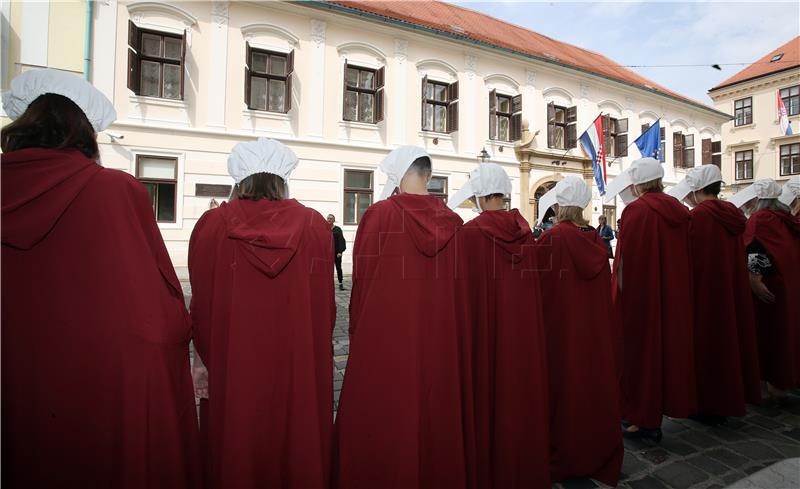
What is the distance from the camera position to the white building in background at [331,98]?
35.7 feet

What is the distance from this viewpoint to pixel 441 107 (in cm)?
1502

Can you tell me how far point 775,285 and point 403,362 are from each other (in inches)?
154

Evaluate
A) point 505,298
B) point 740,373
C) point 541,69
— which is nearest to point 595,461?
point 505,298

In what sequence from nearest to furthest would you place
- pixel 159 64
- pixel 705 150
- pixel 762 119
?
1. pixel 159 64
2. pixel 705 150
3. pixel 762 119

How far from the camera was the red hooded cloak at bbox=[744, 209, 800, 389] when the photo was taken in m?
3.56

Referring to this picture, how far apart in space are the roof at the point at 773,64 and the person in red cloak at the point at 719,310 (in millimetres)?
32384

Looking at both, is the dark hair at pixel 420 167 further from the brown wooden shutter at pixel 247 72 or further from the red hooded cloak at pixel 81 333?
the brown wooden shutter at pixel 247 72

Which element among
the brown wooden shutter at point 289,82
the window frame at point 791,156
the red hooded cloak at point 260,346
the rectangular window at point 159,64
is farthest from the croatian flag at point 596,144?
A: the window frame at point 791,156

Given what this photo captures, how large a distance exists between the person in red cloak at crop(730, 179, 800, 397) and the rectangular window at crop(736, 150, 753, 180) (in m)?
33.4

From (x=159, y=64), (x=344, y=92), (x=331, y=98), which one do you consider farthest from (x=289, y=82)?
(x=159, y=64)

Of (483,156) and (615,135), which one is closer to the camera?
(483,156)

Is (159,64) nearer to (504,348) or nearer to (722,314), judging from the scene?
(504,348)

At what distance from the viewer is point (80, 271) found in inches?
56.5

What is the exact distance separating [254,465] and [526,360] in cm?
159
